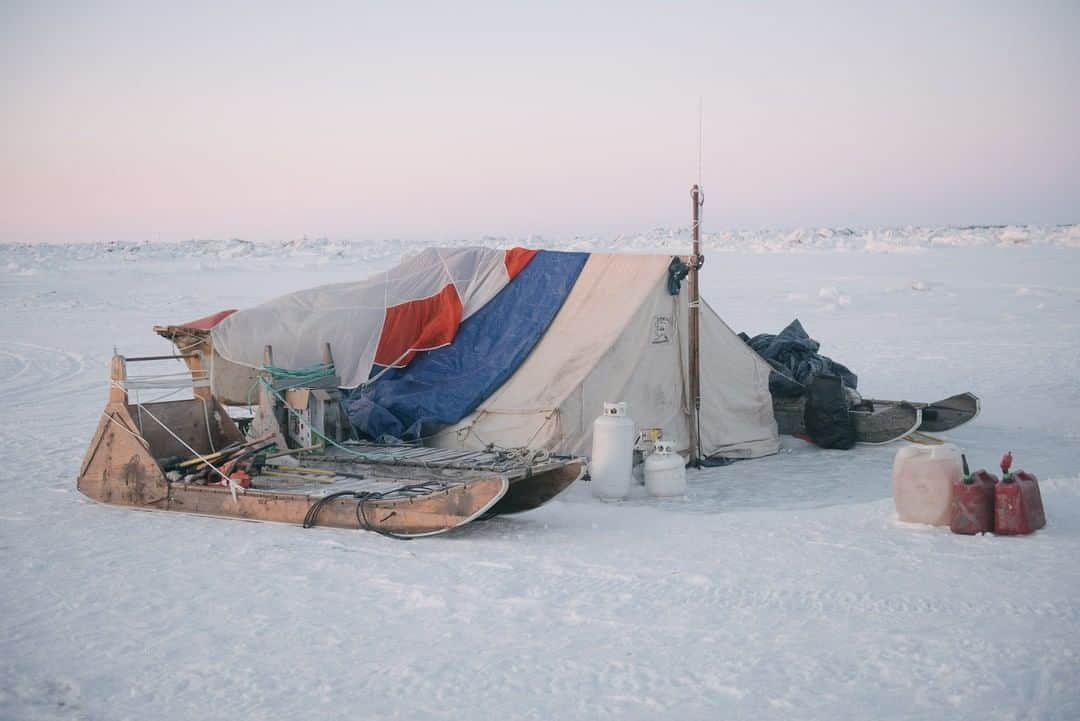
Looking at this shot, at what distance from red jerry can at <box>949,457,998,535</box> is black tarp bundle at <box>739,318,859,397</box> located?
14.0 ft

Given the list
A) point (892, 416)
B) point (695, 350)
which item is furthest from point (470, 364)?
point (892, 416)

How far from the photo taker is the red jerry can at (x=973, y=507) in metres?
6.71

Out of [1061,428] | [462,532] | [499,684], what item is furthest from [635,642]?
[1061,428]

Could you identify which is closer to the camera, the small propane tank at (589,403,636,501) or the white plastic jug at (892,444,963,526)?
the white plastic jug at (892,444,963,526)

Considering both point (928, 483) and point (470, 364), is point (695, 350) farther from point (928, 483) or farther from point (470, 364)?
point (928, 483)

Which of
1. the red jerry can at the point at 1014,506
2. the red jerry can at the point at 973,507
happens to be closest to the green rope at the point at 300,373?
the red jerry can at the point at 973,507

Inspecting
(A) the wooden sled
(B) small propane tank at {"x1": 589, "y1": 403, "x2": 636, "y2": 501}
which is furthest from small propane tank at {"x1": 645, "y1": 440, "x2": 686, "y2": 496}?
(A) the wooden sled

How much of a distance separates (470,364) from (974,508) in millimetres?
4867

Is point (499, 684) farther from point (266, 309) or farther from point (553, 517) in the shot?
point (266, 309)

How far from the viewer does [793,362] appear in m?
11.7

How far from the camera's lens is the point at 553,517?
7738 mm

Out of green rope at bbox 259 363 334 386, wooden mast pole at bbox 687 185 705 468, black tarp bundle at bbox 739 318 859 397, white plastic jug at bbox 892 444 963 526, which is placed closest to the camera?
white plastic jug at bbox 892 444 963 526

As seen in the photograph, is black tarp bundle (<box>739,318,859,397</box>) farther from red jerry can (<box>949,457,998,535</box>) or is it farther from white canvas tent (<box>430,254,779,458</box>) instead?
red jerry can (<box>949,457,998,535</box>)

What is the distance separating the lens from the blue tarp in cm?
972
